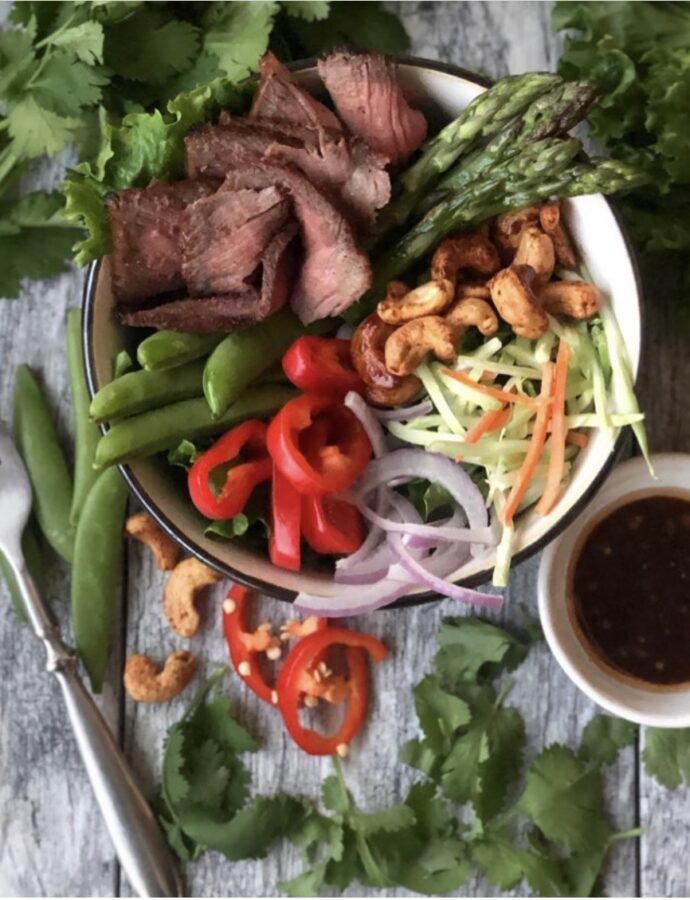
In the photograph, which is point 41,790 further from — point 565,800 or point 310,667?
point 565,800

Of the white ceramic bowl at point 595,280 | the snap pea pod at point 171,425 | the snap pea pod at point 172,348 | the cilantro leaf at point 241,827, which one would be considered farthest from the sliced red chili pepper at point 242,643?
the snap pea pod at point 172,348

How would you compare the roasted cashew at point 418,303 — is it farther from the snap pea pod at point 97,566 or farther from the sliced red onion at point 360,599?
the snap pea pod at point 97,566

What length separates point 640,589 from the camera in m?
2.21

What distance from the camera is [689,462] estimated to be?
213cm

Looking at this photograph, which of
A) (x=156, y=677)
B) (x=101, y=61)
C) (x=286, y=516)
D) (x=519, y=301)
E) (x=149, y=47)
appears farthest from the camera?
(x=156, y=677)

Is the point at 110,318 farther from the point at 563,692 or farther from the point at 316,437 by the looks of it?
the point at 563,692

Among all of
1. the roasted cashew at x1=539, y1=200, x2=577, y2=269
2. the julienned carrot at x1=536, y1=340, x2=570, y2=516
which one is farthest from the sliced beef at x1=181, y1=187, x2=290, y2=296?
the julienned carrot at x1=536, y1=340, x2=570, y2=516

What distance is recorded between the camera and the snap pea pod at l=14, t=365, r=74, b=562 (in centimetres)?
236

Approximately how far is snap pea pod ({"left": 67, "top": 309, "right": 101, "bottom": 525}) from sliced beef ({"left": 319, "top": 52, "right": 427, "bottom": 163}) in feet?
2.75

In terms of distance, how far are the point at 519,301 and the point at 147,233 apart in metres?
0.69

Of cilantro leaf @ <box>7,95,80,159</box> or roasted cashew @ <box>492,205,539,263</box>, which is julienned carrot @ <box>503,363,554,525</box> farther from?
cilantro leaf @ <box>7,95,80,159</box>

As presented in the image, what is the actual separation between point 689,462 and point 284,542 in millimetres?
878

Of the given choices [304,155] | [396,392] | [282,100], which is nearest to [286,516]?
[396,392]

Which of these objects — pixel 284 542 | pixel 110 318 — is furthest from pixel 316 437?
pixel 110 318
